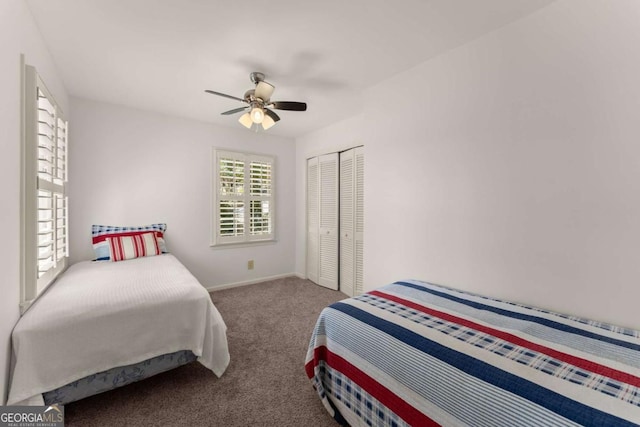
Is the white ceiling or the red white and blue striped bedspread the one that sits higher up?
the white ceiling

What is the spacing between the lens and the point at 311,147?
4.21m

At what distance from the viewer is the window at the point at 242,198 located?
3.82 m

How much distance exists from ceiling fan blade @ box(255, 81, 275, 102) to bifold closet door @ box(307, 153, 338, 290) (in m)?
1.63

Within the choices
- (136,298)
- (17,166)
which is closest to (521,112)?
(136,298)

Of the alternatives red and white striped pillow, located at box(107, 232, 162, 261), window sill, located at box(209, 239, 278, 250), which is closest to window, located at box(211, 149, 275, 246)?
window sill, located at box(209, 239, 278, 250)

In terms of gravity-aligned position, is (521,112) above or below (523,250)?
above

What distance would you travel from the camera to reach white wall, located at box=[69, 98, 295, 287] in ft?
9.75

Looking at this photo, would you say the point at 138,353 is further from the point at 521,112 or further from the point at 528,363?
the point at 521,112

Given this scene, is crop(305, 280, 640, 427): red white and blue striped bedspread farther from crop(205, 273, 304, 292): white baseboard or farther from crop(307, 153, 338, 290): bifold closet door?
crop(205, 273, 304, 292): white baseboard

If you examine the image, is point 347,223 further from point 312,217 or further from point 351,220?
point 312,217

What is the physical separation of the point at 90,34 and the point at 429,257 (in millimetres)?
2966

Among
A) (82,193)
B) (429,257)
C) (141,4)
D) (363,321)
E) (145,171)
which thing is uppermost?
(141,4)

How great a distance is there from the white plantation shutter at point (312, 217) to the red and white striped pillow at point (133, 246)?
207cm

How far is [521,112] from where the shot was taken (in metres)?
1.67
